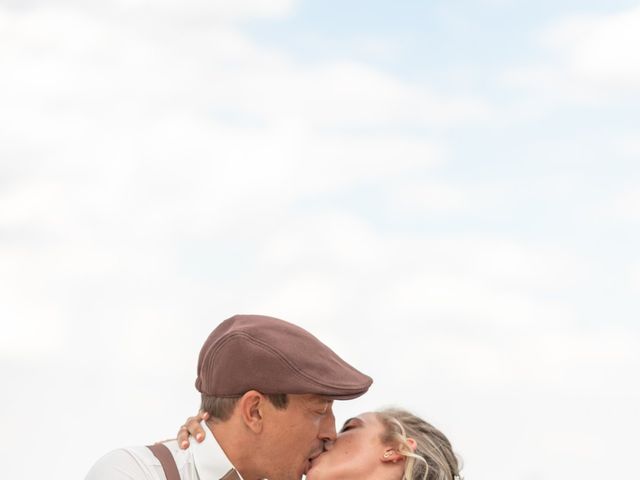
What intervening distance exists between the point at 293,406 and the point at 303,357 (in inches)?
10.2

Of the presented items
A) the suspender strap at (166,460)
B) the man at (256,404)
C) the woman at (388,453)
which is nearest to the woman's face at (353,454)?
the woman at (388,453)

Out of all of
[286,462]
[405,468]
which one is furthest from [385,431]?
[286,462]

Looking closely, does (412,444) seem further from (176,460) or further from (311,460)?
(176,460)

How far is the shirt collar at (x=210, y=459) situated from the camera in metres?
5.93

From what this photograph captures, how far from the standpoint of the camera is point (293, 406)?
6.04 meters

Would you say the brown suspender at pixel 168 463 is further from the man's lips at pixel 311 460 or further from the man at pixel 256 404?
the man's lips at pixel 311 460

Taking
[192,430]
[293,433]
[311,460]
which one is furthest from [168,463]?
[311,460]

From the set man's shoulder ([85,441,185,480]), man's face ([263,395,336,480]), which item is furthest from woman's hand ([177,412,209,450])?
man's face ([263,395,336,480])

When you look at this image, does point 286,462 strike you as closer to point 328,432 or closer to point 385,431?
point 328,432

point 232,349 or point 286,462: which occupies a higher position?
point 232,349

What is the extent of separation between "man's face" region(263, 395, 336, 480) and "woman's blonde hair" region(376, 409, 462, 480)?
0.57 meters

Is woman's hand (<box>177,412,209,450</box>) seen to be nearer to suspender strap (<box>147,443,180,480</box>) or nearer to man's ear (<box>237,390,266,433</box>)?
suspender strap (<box>147,443,180,480</box>)

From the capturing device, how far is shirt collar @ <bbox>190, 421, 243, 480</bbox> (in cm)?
593

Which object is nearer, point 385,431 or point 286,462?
point 286,462
